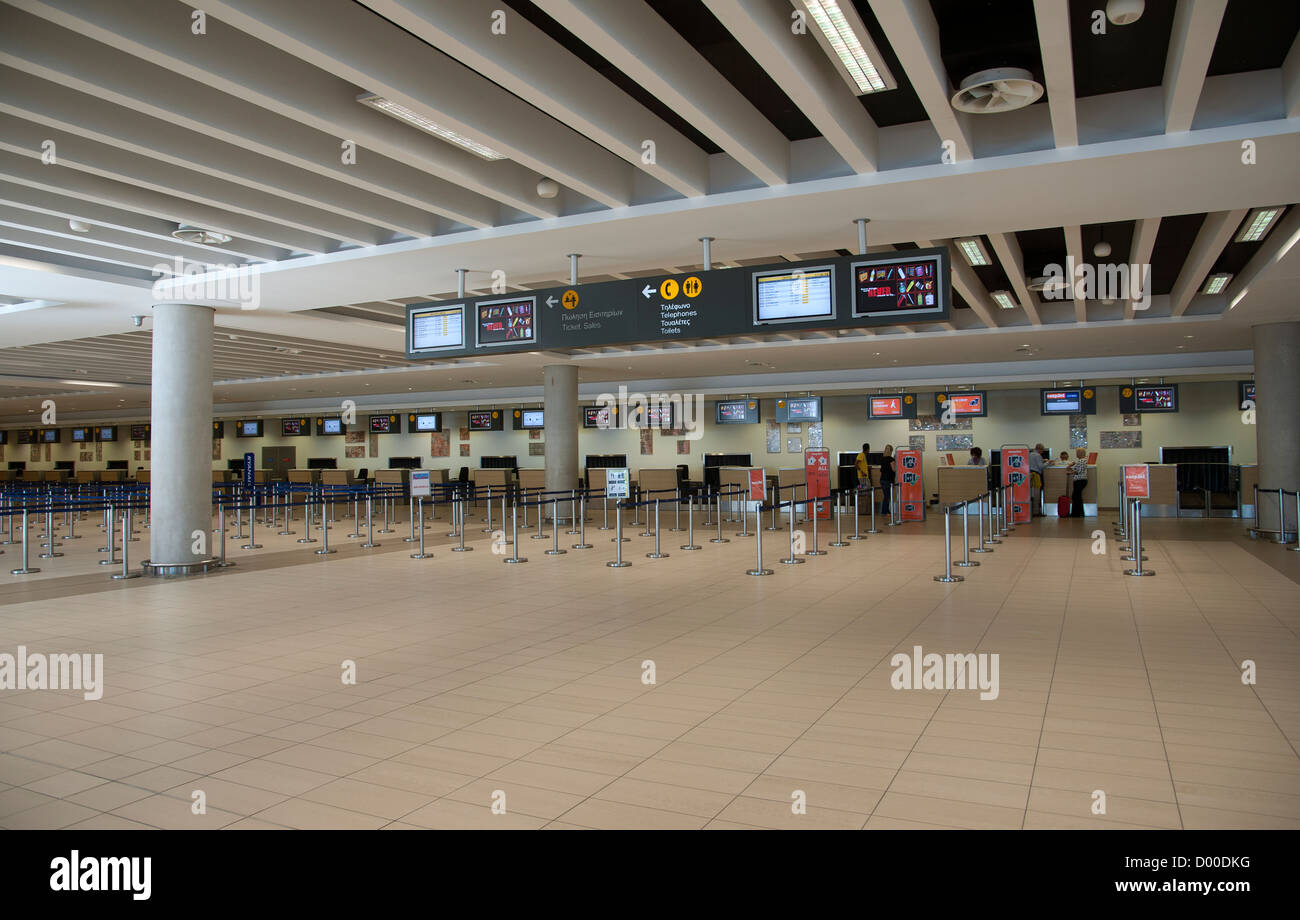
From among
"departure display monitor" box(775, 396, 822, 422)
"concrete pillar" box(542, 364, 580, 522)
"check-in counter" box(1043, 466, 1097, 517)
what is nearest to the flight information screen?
"concrete pillar" box(542, 364, 580, 522)

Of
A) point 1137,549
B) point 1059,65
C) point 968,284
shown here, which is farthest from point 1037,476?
point 1059,65

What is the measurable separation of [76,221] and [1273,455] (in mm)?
16555

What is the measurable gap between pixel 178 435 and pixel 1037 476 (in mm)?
17932

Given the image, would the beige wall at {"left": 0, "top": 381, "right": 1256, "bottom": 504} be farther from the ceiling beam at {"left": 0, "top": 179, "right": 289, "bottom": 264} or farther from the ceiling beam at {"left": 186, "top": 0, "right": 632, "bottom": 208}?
the ceiling beam at {"left": 186, "top": 0, "right": 632, "bottom": 208}

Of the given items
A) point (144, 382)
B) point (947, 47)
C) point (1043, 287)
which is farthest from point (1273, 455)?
point (144, 382)

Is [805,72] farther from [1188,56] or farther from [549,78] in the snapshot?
[1188,56]

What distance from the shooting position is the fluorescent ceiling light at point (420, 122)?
5805mm

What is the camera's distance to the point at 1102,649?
6562 mm

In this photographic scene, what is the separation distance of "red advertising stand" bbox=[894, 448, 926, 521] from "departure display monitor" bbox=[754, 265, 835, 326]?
1189 cm

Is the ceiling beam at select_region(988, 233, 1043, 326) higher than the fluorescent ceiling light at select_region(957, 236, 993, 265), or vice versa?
the fluorescent ceiling light at select_region(957, 236, 993, 265)

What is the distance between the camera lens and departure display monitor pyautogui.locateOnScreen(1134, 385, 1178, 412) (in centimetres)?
1873

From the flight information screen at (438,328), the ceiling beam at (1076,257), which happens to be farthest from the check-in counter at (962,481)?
the flight information screen at (438,328)

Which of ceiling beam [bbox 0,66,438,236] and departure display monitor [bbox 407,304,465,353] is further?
departure display monitor [bbox 407,304,465,353]

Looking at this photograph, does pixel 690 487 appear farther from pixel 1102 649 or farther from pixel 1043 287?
pixel 1102 649
